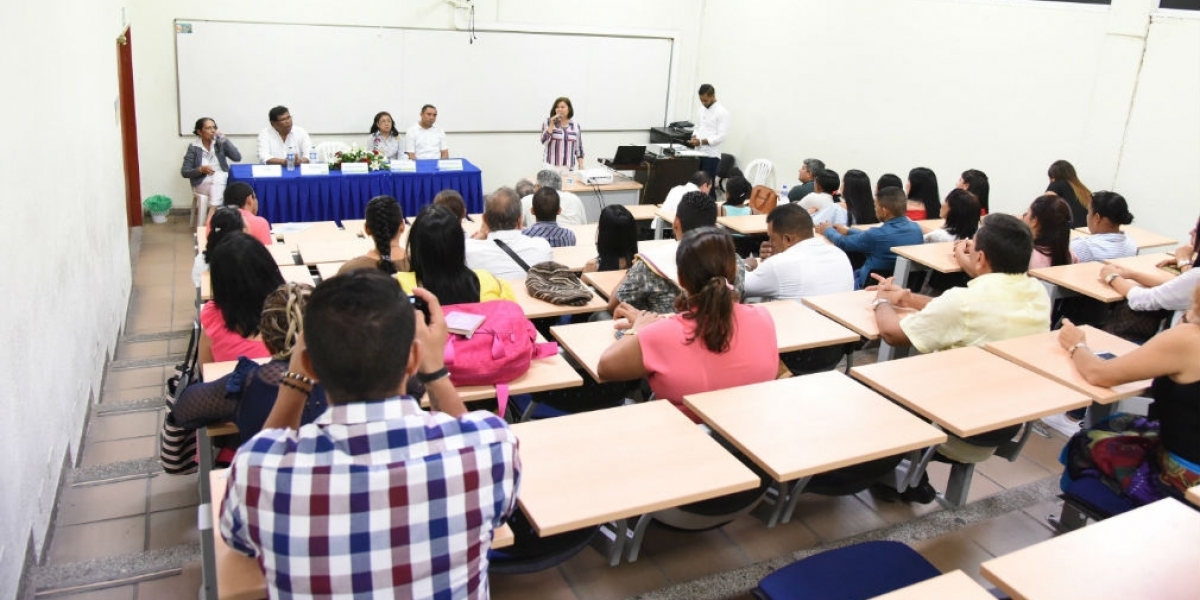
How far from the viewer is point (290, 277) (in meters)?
4.11

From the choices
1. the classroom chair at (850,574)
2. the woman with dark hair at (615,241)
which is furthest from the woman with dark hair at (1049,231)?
the classroom chair at (850,574)

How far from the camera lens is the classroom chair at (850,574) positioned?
2.06 meters

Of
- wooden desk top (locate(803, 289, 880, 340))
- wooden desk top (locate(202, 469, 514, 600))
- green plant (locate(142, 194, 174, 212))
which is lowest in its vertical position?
green plant (locate(142, 194, 174, 212))

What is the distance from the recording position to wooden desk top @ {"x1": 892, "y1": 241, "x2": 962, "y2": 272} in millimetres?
4621

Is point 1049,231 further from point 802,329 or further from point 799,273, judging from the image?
point 802,329

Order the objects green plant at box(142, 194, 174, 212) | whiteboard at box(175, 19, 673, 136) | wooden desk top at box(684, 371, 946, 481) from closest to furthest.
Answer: wooden desk top at box(684, 371, 946, 481) → green plant at box(142, 194, 174, 212) → whiteboard at box(175, 19, 673, 136)

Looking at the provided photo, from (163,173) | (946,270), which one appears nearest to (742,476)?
(946,270)

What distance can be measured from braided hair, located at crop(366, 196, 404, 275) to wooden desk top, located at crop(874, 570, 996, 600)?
8.13 ft

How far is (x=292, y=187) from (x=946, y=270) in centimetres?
494

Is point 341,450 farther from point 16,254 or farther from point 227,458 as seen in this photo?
point 16,254

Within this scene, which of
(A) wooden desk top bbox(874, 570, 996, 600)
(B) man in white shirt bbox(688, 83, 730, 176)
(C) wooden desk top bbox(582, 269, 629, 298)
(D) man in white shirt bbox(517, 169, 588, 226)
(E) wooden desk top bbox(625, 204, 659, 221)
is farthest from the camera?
(B) man in white shirt bbox(688, 83, 730, 176)

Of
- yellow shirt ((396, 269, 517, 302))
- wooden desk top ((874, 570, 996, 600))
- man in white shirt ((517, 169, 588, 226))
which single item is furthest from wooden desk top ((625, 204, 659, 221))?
wooden desk top ((874, 570, 996, 600))

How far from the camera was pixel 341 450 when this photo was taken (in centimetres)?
141

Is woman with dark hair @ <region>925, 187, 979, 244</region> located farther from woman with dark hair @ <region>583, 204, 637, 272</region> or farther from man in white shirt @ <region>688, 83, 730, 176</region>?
man in white shirt @ <region>688, 83, 730, 176</region>
